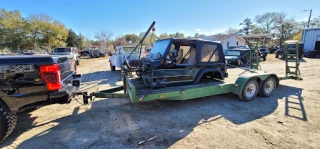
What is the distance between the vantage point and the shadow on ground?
2961 mm

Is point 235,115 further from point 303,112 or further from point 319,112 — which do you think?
point 319,112

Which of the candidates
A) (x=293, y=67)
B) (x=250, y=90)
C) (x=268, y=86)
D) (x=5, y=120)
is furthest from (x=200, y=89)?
(x=293, y=67)

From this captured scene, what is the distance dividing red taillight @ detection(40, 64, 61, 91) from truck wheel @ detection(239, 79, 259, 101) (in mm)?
4526

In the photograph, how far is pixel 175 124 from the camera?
3566mm

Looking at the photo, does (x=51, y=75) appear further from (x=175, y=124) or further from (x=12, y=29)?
(x=12, y=29)

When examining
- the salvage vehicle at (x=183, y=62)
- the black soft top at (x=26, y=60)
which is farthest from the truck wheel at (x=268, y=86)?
the black soft top at (x=26, y=60)

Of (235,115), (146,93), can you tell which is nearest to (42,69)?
(146,93)

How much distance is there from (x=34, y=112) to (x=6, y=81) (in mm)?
2028

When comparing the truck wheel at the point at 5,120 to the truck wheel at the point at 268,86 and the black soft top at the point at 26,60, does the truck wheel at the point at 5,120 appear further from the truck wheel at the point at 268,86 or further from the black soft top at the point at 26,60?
the truck wheel at the point at 268,86

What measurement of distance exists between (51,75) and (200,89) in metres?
3.20

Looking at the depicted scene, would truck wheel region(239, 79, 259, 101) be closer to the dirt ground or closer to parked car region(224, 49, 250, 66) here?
the dirt ground

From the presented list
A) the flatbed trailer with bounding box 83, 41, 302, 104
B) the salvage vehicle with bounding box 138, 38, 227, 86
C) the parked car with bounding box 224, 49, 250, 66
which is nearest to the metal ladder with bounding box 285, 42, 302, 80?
the flatbed trailer with bounding box 83, 41, 302, 104

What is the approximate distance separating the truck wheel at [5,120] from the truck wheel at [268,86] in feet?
20.3

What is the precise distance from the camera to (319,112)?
13.4 feet
